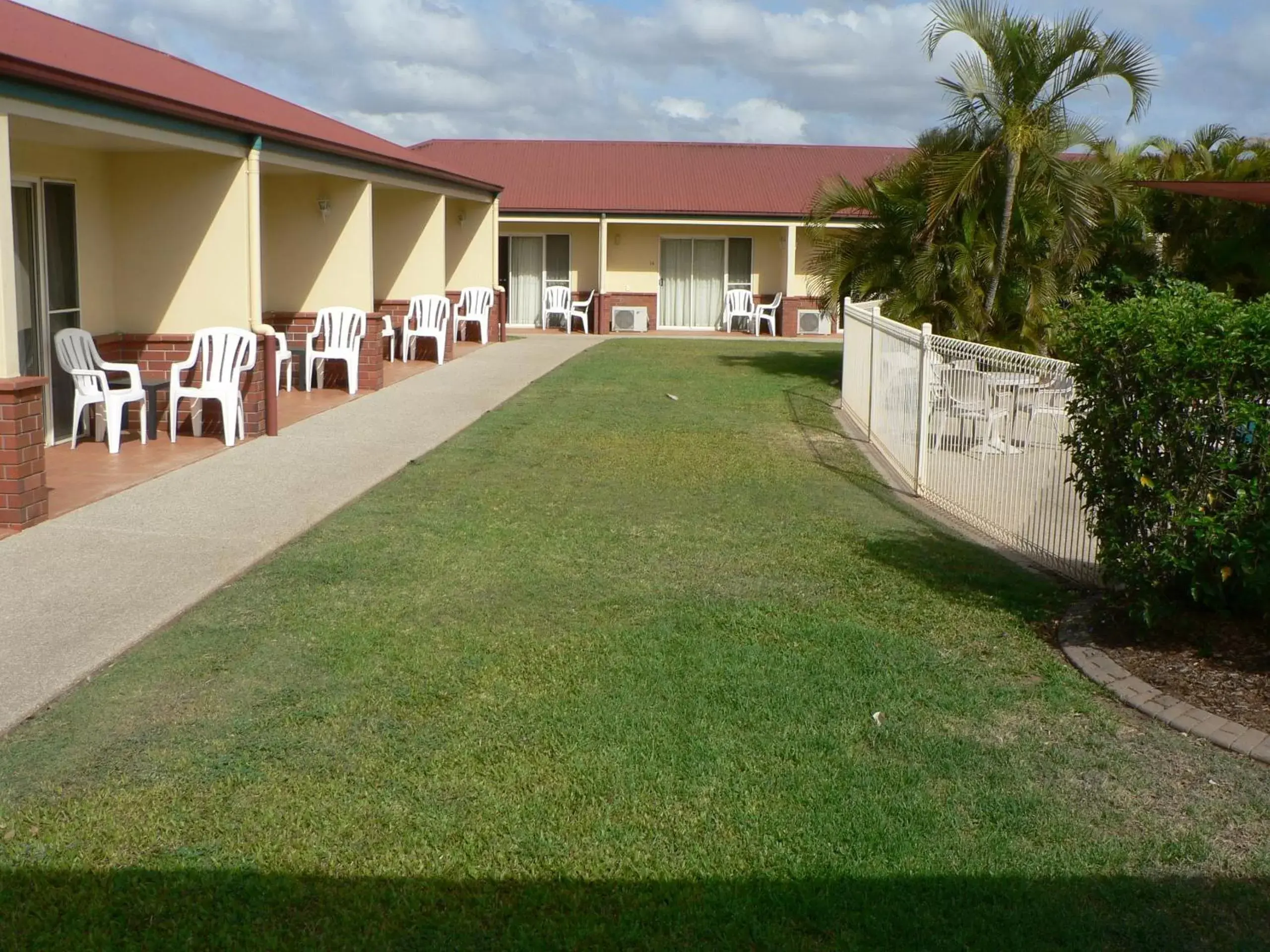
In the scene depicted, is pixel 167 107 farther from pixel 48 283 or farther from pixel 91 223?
pixel 91 223

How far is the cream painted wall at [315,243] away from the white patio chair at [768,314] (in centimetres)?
1405

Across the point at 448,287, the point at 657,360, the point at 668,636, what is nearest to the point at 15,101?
the point at 668,636

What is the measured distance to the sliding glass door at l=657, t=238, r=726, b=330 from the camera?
1225 inches

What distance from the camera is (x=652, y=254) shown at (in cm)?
3111

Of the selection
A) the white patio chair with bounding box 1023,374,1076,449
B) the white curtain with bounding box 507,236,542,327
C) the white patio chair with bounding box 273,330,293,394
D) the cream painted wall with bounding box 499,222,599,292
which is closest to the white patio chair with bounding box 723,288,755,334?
the cream painted wall with bounding box 499,222,599,292

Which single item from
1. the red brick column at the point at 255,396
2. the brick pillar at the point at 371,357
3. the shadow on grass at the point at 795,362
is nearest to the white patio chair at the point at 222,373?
the red brick column at the point at 255,396

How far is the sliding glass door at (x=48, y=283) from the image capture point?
1141cm

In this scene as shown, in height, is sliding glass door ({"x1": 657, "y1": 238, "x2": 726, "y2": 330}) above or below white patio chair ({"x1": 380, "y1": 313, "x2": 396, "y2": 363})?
above

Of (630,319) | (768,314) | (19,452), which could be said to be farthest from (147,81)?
(768,314)

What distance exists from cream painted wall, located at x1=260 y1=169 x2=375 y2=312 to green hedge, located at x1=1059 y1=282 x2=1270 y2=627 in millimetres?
11873

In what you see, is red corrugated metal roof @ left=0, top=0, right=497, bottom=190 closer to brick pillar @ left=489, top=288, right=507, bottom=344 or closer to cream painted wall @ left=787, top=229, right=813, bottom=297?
brick pillar @ left=489, top=288, right=507, bottom=344

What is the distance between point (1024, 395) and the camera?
8797 mm

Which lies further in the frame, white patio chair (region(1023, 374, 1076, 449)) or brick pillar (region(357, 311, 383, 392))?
brick pillar (region(357, 311, 383, 392))

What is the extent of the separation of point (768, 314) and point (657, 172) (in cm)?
485
